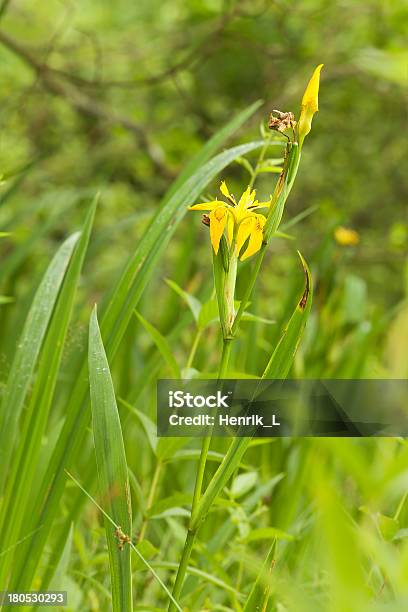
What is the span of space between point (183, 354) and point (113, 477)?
100 cm

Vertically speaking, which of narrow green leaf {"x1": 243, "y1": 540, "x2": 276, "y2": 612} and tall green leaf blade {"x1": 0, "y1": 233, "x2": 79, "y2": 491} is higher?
tall green leaf blade {"x1": 0, "y1": 233, "x2": 79, "y2": 491}

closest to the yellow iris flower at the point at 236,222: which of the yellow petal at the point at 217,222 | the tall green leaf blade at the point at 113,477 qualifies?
the yellow petal at the point at 217,222

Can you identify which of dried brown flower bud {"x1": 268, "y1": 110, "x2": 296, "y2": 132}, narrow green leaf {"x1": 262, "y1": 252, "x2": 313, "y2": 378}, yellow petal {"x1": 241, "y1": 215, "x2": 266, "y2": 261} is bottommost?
narrow green leaf {"x1": 262, "y1": 252, "x2": 313, "y2": 378}

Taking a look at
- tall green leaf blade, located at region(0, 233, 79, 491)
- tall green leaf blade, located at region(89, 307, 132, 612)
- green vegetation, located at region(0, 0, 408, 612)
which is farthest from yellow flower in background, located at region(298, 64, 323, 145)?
tall green leaf blade, located at region(0, 233, 79, 491)

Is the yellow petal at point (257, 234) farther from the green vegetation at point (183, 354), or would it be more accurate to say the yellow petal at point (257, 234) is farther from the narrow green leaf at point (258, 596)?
the narrow green leaf at point (258, 596)

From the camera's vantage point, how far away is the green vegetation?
0.44 m

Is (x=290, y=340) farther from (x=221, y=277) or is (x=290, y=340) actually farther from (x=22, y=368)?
(x=22, y=368)

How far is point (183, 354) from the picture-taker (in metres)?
1.44

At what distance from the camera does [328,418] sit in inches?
23.7

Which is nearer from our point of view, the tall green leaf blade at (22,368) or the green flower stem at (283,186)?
the green flower stem at (283,186)

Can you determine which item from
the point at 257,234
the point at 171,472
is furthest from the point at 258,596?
the point at 171,472

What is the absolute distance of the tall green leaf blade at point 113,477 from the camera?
442mm

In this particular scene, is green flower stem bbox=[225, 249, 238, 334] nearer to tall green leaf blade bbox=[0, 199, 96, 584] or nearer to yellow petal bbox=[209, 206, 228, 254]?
yellow petal bbox=[209, 206, 228, 254]

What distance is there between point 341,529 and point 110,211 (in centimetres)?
288
